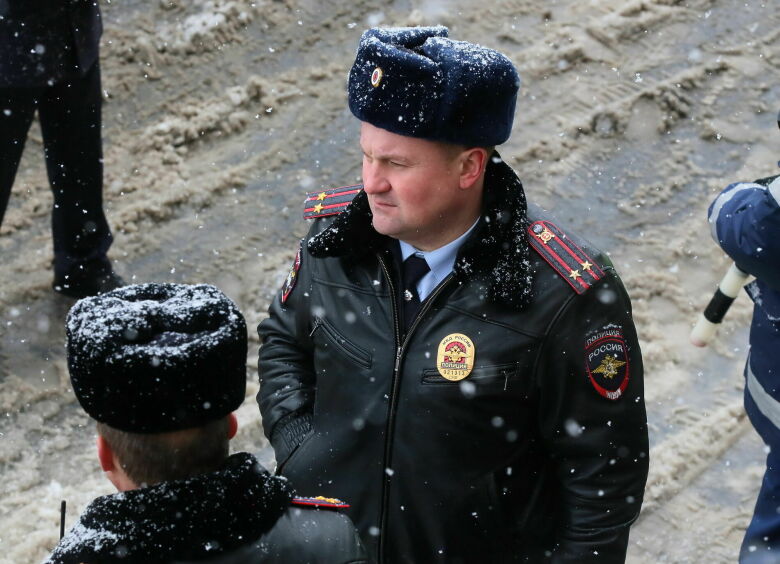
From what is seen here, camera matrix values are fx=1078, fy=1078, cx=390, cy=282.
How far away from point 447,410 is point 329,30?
403 centimetres

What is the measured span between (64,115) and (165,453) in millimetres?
3054

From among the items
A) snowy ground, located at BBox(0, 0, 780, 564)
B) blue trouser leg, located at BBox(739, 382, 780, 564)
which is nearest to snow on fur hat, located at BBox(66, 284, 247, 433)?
blue trouser leg, located at BBox(739, 382, 780, 564)

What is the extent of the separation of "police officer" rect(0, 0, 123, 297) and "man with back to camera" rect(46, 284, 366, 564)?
274 centimetres

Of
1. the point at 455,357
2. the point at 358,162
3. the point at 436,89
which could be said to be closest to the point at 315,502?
the point at 455,357

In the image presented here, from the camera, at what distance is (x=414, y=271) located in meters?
2.59

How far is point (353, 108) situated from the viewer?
2.52m

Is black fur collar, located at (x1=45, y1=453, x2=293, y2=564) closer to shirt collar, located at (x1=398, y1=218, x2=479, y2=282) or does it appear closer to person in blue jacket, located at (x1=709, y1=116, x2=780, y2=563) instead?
shirt collar, located at (x1=398, y1=218, x2=479, y2=282)

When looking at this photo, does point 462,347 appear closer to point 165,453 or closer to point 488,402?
point 488,402

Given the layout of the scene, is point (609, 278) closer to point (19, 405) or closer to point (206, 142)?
point (19, 405)

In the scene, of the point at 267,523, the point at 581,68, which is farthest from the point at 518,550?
the point at 581,68

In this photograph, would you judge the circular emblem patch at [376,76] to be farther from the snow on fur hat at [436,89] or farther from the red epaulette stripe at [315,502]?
the red epaulette stripe at [315,502]

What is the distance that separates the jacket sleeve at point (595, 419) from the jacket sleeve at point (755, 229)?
58cm

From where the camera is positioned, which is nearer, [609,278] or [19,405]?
[609,278]

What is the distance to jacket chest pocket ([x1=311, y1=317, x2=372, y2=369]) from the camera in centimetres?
256
